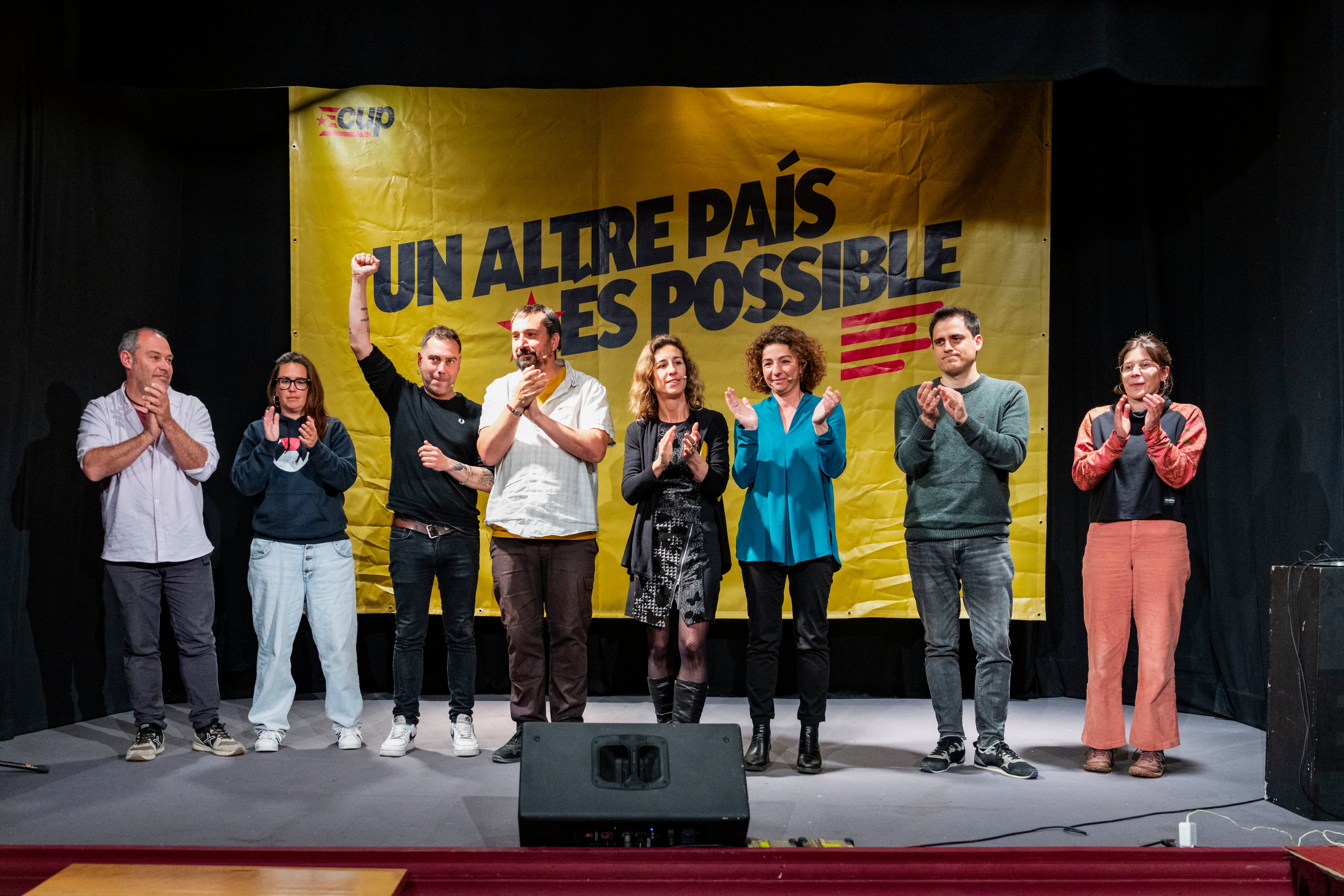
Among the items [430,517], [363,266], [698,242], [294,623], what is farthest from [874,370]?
[294,623]

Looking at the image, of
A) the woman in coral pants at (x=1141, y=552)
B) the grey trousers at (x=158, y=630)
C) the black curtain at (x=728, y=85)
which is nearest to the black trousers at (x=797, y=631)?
the woman in coral pants at (x=1141, y=552)

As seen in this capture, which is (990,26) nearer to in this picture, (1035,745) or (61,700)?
(1035,745)

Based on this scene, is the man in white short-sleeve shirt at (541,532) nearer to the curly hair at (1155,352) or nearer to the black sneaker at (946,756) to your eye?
the black sneaker at (946,756)

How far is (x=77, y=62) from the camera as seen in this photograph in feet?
14.4

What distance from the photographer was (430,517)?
3.87 metres

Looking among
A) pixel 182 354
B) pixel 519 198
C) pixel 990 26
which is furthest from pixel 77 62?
pixel 990 26

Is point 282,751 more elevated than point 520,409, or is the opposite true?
point 520,409

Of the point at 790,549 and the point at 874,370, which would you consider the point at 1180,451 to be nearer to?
the point at 790,549

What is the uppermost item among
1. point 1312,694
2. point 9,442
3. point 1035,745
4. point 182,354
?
point 182,354

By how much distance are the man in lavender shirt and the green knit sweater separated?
2701mm

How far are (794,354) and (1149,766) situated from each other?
6.15 ft

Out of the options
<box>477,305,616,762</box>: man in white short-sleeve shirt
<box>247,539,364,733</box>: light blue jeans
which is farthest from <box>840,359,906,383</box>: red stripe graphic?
<box>247,539,364,733</box>: light blue jeans

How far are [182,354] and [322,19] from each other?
2238 mm

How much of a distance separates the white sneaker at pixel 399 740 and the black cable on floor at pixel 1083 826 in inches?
78.7
